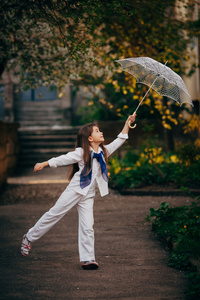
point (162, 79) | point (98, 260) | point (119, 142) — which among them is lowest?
point (98, 260)

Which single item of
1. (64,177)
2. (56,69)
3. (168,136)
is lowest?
(64,177)

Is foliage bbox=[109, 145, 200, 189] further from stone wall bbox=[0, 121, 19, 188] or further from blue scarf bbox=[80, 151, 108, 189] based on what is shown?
blue scarf bbox=[80, 151, 108, 189]

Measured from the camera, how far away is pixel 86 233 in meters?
4.84

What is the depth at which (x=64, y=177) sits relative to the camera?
1351 cm

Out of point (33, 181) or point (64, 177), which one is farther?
point (64, 177)

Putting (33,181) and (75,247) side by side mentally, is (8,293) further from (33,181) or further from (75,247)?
(33,181)

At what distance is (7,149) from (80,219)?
9213 mm

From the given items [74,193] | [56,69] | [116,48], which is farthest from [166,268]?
[116,48]

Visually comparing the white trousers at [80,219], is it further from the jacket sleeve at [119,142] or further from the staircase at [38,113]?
the staircase at [38,113]

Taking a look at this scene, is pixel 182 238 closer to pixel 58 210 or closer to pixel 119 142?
pixel 119 142

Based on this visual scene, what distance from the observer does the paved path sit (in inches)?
162

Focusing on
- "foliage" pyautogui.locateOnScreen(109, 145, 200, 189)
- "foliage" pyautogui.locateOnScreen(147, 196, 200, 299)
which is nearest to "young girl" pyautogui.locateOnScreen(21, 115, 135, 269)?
"foliage" pyautogui.locateOnScreen(147, 196, 200, 299)

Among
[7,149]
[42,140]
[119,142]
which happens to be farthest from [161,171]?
[42,140]

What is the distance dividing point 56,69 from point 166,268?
658cm
